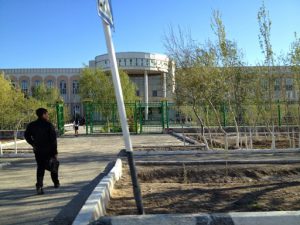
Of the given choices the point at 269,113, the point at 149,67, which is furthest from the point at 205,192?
the point at 149,67

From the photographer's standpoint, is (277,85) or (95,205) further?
(277,85)

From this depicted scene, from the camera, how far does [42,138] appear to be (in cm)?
791

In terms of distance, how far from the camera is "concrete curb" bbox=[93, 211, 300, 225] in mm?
5090

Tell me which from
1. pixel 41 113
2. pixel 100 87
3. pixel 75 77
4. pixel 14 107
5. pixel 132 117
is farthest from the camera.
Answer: pixel 75 77

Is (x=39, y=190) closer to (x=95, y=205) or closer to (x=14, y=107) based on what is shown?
(x=95, y=205)

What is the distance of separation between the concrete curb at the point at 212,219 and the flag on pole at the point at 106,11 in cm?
249

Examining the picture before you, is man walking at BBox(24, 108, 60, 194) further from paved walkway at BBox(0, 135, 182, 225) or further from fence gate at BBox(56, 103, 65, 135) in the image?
fence gate at BBox(56, 103, 65, 135)

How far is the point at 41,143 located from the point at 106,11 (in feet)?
11.6

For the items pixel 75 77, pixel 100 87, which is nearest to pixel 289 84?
pixel 100 87

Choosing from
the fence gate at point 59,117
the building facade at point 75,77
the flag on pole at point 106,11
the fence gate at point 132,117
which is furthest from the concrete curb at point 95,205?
the building facade at point 75,77

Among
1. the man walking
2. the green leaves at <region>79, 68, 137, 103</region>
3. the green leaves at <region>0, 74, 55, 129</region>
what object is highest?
the green leaves at <region>79, 68, 137, 103</region>

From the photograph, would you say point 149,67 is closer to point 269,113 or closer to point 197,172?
point 269,113

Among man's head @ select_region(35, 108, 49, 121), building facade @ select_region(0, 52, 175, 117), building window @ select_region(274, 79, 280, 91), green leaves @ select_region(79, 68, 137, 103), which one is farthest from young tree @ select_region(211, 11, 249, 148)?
building facade @ select_region(0, 52, 175, 117)

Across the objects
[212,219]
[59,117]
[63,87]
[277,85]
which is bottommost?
[212,219]
